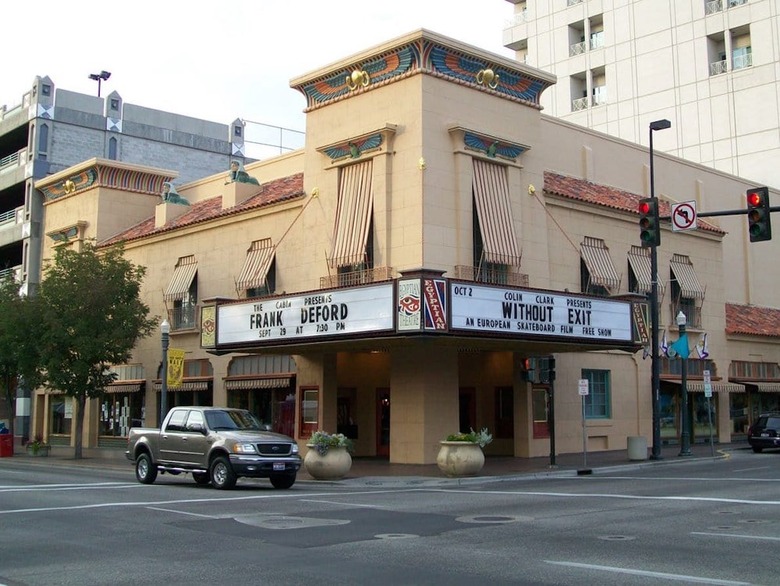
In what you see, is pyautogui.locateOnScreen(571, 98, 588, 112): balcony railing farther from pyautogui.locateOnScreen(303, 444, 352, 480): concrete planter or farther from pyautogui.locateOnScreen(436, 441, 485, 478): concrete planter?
pyautogui.locateOnScreen(303, 444, 352, 480): concrete planter

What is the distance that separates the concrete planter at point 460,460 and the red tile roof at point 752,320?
19.7m

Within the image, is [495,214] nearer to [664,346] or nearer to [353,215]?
[353,215]

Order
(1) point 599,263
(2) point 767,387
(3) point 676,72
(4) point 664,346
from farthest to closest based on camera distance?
(3) point 676,72 < (2) point 767,387 < (4) point 664,346 < (1) point 599,263

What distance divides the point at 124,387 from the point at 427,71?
19.6m

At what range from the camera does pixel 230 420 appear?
21828 millimetres

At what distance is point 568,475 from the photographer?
25156 millimetres

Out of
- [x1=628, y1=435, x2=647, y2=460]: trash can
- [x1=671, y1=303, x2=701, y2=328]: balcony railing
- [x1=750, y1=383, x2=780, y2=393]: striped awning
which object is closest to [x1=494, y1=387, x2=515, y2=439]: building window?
[x1=628, y1=435, x2=647, y2=460]: trash can

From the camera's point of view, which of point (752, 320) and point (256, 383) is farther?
point (752, 320)

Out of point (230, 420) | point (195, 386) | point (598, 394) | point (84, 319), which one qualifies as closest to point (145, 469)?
point (230, 420)

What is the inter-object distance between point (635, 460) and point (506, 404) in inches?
188

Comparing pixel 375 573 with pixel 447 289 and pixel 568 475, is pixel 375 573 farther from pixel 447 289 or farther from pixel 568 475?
pixel 568 475

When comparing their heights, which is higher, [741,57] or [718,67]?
[741,57]

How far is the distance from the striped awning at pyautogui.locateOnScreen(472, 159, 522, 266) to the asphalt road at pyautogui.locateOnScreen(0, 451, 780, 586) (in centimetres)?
863

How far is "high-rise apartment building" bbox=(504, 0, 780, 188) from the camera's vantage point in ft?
176
